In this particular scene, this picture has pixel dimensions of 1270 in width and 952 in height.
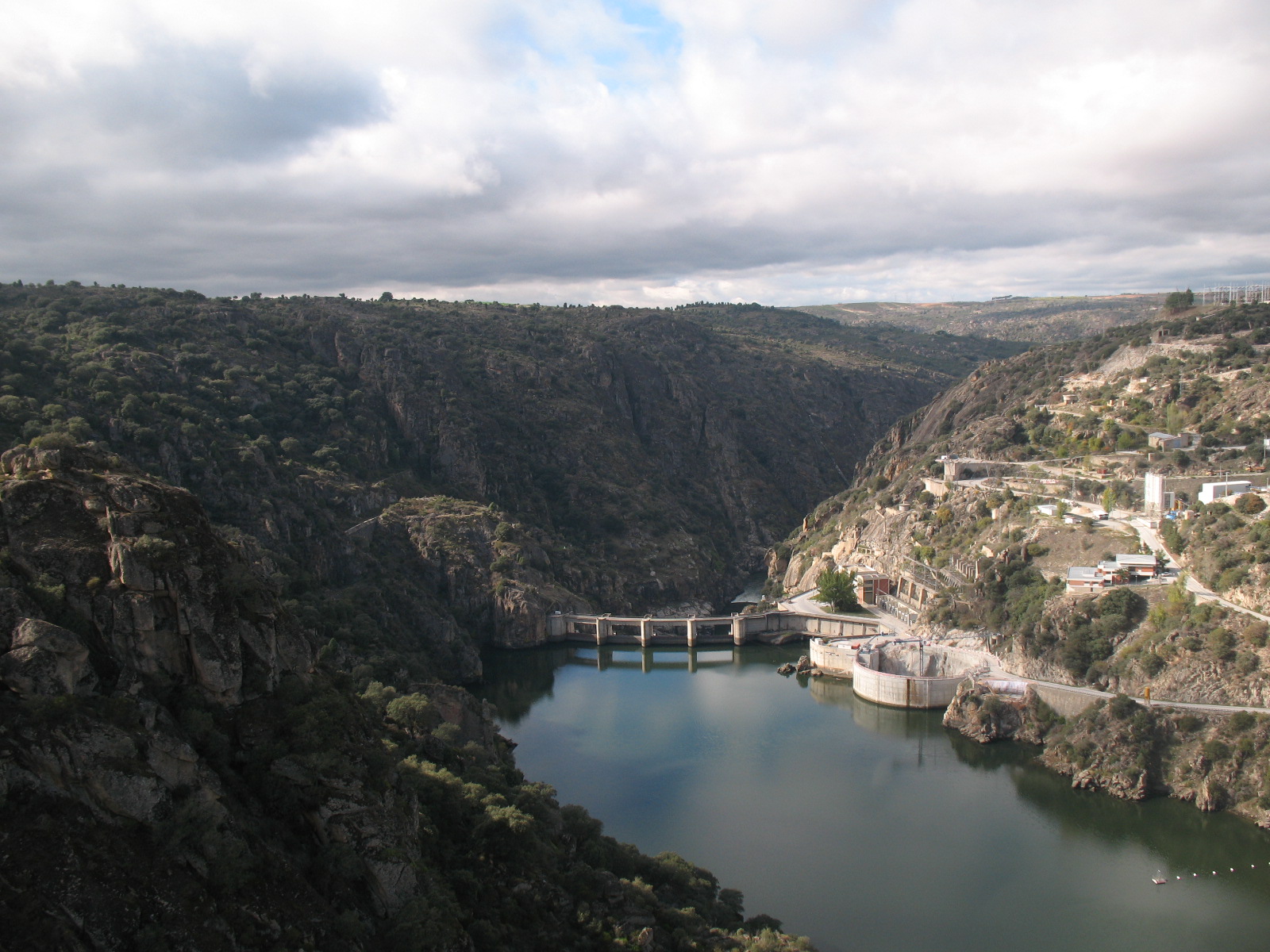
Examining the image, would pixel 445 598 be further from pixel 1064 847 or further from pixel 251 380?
pixel 1064 847

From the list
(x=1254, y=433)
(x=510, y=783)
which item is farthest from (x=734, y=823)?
(x=1254, y=433)

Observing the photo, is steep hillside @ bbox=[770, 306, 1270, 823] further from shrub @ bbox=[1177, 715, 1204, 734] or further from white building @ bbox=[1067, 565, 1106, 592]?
white building @ bbox=[1067, 565, 1106, 592]

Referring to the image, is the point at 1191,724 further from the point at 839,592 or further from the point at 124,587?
the point at 124,587

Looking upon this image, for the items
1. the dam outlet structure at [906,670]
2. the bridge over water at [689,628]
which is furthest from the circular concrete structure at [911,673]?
the bridge over water at [689,628]

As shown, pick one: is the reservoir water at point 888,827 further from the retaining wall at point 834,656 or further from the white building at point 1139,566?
the white building at point 1139,566

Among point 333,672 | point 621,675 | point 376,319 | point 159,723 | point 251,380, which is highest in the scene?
point 376,319

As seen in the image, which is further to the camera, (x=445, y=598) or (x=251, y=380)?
(x=251, y=380)
